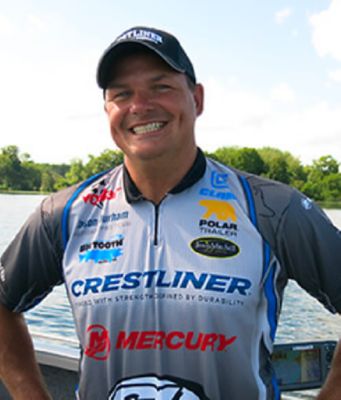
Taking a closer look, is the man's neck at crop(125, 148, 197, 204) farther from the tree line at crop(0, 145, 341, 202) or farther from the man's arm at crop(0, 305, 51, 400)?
the tree line at crop(0, 145, 341, 202)

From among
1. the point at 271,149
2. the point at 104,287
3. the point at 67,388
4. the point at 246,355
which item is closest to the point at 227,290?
the point at 246,355

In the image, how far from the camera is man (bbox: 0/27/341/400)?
1.58 meters

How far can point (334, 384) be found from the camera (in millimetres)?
1649

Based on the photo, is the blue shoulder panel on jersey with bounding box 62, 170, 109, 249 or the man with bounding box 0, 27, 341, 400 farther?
the blue shoulder panel on jersey with bounding box 62, 170, 109, 249

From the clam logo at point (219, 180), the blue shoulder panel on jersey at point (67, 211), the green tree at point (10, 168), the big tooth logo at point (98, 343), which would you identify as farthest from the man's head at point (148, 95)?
the green tree at point (10, 168)

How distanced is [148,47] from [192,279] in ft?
2.41

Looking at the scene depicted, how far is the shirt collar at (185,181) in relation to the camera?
174cm

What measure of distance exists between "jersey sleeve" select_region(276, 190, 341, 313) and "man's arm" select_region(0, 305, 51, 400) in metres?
1.00

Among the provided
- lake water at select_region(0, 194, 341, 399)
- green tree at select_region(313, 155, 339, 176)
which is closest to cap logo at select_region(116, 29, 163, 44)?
lake water at select_region(0, 194, 341, 399)

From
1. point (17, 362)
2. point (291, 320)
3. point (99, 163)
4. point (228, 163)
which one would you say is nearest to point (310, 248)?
point (17, 362)

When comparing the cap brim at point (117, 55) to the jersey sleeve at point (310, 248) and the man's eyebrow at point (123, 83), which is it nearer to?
the man's eyebrow at point (123, 83)

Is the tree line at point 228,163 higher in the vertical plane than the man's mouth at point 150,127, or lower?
lower

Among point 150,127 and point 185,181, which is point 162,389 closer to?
point 185,181

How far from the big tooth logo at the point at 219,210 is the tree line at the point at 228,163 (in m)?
48.4
